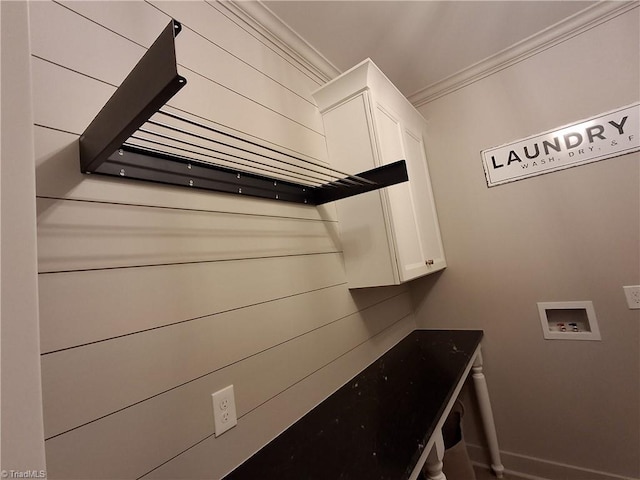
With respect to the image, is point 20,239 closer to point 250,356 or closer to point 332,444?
point 250,356

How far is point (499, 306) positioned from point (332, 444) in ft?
4.93

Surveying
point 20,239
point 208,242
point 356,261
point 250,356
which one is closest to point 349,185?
point 356,261

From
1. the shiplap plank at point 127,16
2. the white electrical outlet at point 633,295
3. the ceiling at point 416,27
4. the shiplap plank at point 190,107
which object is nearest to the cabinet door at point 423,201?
the ceiling at point 416,27

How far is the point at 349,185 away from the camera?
1298 mm

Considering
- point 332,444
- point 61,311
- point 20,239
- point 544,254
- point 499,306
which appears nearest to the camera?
point 20,239

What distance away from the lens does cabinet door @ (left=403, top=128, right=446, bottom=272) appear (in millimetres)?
1769

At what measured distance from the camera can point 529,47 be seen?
1789 mm

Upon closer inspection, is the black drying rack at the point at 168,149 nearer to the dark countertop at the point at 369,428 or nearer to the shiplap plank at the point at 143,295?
the shiplap plank at the point at 143,295

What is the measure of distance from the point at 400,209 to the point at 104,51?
1.32m

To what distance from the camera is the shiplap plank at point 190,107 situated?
0.68m

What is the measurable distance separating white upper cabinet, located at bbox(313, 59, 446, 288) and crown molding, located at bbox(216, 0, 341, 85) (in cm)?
21

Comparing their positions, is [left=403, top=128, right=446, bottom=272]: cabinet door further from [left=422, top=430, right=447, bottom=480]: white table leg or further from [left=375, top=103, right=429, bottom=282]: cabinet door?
[left=422, top=430, right=447, bottom=480]: white table leg

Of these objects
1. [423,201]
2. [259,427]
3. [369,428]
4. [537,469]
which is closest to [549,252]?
[423,201]

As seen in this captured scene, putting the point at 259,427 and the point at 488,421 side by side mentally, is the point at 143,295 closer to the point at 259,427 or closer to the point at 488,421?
the point at 259,427
